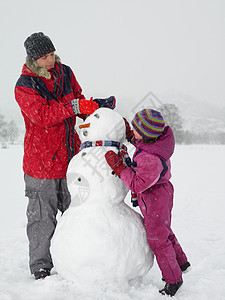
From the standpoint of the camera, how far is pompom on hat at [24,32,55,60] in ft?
7.88

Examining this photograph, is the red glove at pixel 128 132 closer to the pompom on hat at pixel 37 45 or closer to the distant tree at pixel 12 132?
the pompom on hat at pixel 37 45

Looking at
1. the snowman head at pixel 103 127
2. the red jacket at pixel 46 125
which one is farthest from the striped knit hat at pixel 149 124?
the red jacket at pixel 46 125

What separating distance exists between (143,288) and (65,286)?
1.85 feet

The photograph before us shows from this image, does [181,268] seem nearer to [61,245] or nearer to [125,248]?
[125,248]

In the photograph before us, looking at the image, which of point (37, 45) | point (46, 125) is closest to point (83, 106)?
point (46, 125)

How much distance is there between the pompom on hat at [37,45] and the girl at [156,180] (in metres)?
0.94

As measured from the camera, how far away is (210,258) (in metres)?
3.42

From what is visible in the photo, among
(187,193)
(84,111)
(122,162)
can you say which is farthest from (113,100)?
(187,193)

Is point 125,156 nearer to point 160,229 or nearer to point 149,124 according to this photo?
point 149,124

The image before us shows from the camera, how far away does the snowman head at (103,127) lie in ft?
7.23

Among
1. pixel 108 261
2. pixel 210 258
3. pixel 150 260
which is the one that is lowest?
pixel 210 258

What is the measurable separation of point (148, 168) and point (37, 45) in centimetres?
132

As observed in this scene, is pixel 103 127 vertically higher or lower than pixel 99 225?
higher

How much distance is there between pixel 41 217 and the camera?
2.59 meters
